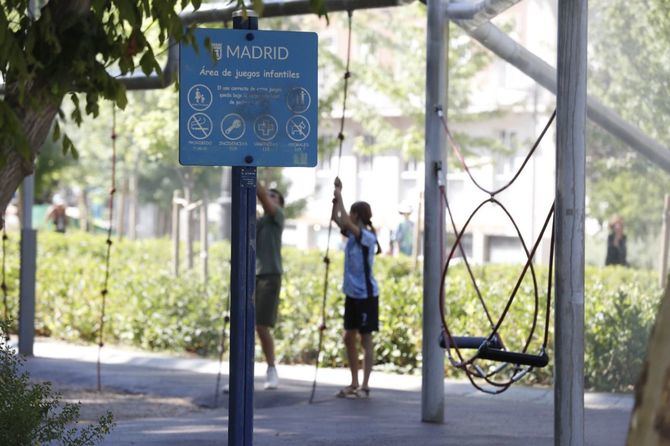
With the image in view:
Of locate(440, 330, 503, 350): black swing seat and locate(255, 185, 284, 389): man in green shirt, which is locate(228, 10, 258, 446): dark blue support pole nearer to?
locate(440, 330, 503, 350): black swing seat

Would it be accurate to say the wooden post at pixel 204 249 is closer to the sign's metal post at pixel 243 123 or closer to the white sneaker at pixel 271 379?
the white sneaker at pixel 271 379

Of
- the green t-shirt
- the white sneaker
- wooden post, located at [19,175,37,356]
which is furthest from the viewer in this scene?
Answer: wooden post, located at [19,175,37,356]

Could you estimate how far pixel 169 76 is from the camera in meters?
10.9

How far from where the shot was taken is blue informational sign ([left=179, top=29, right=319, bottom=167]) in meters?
6.14

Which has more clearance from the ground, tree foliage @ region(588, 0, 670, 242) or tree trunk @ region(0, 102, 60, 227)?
tree foliage @ region(588, 0, 670, 242)

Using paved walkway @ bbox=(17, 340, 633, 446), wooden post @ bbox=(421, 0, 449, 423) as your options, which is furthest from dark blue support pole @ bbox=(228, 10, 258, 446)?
wooden post @ bbox=(421, 0, 449, 423)

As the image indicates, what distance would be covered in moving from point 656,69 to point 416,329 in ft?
12.3

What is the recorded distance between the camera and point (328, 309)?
14.3 m

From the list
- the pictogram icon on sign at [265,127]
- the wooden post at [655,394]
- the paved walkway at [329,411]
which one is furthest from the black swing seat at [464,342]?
the wooden post at [655,394]

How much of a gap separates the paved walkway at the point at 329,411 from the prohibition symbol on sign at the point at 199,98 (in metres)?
2.92

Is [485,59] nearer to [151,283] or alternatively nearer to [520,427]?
[151,283]

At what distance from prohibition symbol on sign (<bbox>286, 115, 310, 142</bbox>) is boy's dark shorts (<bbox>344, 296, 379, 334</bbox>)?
5003mm

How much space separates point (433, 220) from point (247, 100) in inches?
139

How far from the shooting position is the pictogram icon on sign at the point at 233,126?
20.1ft
